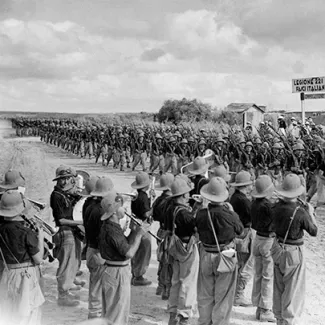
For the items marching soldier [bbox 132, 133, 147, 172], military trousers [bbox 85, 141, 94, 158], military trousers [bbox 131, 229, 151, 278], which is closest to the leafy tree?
military trousers [bbox 85, 141, 94, 158]

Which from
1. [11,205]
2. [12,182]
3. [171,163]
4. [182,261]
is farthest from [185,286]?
[171,163]

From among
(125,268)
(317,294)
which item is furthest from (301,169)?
(125,268)

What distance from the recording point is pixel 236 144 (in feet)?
40.9

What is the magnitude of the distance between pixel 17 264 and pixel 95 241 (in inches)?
46.0

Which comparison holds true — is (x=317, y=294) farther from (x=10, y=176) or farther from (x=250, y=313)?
(x=10, y=176)

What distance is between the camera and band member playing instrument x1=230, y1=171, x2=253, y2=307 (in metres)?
5.89

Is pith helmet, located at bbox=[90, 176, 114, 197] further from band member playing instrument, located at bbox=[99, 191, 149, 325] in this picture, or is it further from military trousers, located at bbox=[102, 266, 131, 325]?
military trousers, located at bbox=[102, 266, 131, 325]

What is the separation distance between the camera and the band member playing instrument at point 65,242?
6.03 meters

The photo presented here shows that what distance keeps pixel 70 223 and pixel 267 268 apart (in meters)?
2.52

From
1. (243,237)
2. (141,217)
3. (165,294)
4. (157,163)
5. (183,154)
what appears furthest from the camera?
(157,163)

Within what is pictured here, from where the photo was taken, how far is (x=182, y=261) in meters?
5.33

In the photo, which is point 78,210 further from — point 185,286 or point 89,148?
point 89,148

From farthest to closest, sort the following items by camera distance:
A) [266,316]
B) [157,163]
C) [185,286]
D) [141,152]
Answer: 1. [141,152]
2. [157,163]
3. [266,316]
4. [185,286]

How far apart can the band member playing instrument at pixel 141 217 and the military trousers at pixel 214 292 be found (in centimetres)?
170
